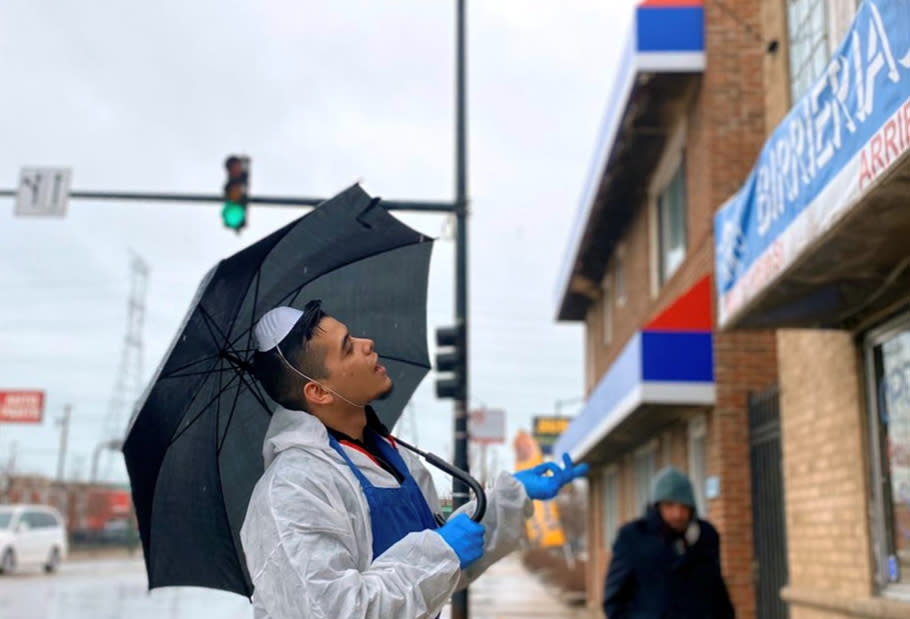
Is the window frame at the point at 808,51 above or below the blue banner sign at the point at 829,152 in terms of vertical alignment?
above

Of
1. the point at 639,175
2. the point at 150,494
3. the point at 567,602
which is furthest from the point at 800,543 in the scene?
the point at 567,602

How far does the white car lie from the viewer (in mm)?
27500

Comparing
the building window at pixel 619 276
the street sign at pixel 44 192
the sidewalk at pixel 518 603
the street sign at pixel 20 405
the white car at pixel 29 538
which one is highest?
the street sign at pixel 20 405

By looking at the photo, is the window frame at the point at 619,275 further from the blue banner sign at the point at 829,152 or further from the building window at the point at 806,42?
the blue banner sign at the point at 829,152

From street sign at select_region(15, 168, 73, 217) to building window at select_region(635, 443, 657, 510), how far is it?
28.0 ft

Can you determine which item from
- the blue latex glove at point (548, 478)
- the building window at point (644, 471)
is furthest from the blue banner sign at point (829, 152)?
the building window at point (644, 471)

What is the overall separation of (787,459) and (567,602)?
15550 millimetres

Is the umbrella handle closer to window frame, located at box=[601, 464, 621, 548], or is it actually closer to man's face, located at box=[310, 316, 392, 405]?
man's face, located at box=[310, 316, 392, 405]

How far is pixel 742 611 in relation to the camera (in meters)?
11.3

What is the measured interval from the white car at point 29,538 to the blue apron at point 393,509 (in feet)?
88.2

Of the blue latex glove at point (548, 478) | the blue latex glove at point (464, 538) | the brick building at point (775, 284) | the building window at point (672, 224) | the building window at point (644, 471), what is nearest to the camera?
the blue latex glove at point (464, 538)

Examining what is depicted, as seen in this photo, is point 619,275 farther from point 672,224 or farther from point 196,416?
Result: point 196,416

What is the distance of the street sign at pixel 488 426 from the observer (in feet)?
91.2

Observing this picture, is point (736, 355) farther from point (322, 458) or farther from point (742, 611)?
point (322, 458)
